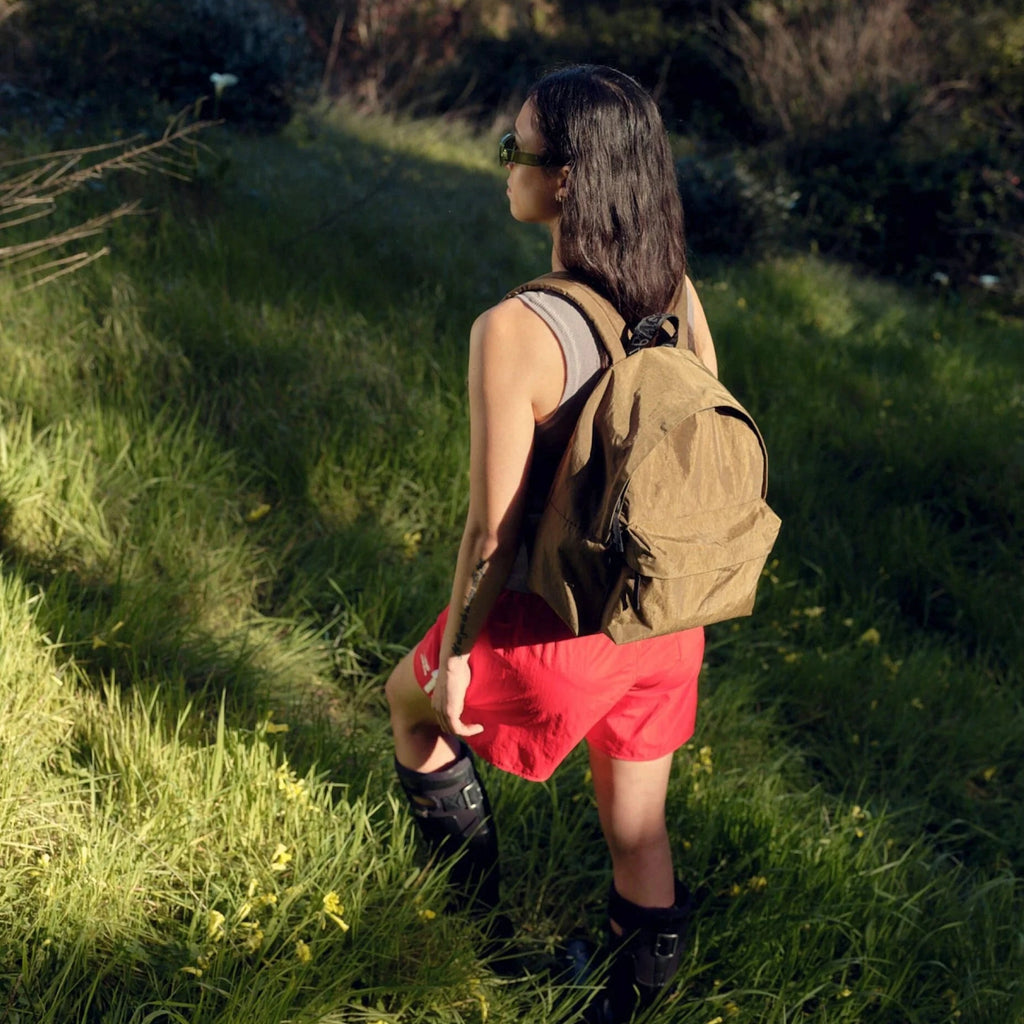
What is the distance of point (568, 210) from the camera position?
171 centimetres

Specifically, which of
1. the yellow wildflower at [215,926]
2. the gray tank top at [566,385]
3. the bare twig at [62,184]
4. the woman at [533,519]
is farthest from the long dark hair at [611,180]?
the bare twig at [62,184]

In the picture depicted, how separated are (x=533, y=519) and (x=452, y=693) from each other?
0.34 m

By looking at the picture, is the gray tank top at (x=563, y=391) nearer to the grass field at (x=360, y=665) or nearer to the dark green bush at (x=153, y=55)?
the grass field at (x=360, y=665)

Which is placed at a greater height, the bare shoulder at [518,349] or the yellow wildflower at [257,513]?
the bare shoulder at [518,349]

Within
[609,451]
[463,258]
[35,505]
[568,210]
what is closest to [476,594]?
[609,451]

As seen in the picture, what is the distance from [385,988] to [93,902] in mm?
549

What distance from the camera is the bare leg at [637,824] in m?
1.98

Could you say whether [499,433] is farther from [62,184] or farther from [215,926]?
[62,184]

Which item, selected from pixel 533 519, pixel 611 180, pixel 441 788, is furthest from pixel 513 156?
pixel 441 788

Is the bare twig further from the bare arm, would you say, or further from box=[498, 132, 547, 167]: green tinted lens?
the bare arm

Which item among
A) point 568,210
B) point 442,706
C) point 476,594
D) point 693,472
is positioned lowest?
point 442,706

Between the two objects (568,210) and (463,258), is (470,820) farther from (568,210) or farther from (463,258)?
(463,258)

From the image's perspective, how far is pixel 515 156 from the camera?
1.75 meters

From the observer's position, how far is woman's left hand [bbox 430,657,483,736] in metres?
1.82
